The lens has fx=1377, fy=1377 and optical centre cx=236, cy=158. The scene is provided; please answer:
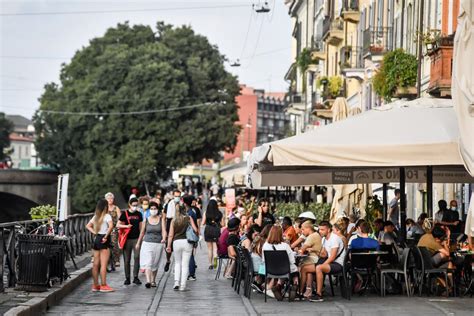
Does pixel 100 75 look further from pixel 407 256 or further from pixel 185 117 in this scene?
pixel 407 256

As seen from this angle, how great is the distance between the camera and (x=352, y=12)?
55375mm

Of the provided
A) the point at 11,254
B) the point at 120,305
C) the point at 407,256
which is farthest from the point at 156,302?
the point at 407,256

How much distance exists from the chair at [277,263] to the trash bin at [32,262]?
10.7ft

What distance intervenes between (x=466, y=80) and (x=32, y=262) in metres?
7.58

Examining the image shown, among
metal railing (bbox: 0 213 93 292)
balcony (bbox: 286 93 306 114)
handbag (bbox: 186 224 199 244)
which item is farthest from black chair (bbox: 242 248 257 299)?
balcony (bbox: 286 93 306 114)

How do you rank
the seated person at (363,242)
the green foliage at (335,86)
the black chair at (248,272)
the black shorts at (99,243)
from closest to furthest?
the black chair at (248,272)
the seated person at (363,242)
the black shorts at (99,243)
the green foliage at (335,86)

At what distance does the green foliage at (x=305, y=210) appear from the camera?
126 feet

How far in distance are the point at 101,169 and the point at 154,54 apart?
7.87 meters

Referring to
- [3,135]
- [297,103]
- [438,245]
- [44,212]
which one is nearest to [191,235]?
[44,212]

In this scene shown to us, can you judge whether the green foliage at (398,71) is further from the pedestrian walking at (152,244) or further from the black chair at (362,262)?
the black chair at (362,262)

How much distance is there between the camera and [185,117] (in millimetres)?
81625

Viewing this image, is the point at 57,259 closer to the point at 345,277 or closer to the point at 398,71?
the point at 345,277

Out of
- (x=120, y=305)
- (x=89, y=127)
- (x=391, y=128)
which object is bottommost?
(x=120, y=305)

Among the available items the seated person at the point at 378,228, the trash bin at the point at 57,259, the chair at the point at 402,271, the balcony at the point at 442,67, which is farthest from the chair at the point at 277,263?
the balcony at the point at 442,67
